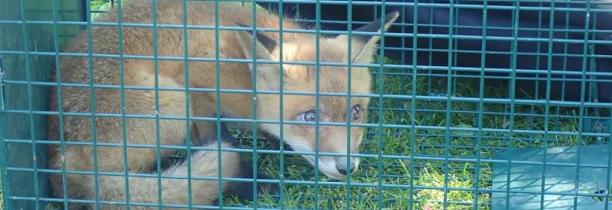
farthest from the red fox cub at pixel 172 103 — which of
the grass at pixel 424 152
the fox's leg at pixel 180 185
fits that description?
the grass at pixel 424 152

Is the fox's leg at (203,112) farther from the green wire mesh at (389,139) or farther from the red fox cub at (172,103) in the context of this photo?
the green wire mesh at (389,139)

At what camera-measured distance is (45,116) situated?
129 inches

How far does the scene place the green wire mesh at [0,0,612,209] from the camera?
2680mm

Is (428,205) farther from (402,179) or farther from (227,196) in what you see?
(227,196)

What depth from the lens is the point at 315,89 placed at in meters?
3.36

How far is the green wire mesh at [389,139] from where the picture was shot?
2.68 metres

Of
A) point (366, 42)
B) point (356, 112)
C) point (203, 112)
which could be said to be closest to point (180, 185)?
point (203, 112)

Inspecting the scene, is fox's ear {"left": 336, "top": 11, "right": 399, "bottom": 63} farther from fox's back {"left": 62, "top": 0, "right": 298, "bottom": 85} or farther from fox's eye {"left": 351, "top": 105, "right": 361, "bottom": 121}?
fox's back {"left": 62, "top": 0, "right": 298, "bottom": 85}

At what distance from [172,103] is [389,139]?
1.10 meters

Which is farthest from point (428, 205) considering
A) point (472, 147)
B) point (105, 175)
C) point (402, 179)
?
point (105, 175)

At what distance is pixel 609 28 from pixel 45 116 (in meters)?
2.46

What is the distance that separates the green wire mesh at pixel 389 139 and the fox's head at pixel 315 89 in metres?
0.11

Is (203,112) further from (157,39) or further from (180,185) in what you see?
(180,185)

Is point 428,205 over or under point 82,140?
under
